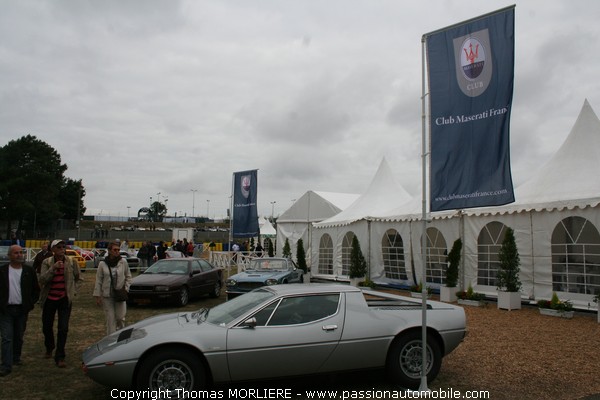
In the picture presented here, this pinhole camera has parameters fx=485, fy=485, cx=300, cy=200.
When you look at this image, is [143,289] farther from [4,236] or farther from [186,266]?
[4,236]

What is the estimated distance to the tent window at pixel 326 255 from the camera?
72.5 ft

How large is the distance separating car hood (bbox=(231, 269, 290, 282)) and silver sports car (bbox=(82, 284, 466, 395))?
7.07 m

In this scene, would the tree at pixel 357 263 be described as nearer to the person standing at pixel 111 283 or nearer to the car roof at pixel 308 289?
the person standing at pixel 111 283

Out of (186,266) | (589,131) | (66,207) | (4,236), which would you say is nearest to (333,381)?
(186,266)

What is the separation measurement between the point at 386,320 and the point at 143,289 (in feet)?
28.3

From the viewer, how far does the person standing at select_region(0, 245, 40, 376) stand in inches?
250

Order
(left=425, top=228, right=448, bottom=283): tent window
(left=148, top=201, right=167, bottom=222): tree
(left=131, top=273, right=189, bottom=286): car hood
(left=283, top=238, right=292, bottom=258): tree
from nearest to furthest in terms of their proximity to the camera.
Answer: (left=131, top=273, right=189, bottom=286): car hood → (left=425, top=228, right=448, bottom=283): tent window → (left=283, top=238, right=292, bottom=258): tree → (left=148, top=201, right=167, bottom=222): tree

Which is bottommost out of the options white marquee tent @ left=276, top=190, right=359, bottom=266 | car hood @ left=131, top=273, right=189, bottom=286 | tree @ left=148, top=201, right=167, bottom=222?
car hood @ left=131, top=273, right=189, bottom=286

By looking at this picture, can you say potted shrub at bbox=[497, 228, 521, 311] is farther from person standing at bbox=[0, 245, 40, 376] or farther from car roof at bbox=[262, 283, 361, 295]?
person standing at bbox=[0, 245, 40, 376]

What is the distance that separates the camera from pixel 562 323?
10414mm

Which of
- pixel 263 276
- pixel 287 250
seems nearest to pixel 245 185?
pixel 287 250

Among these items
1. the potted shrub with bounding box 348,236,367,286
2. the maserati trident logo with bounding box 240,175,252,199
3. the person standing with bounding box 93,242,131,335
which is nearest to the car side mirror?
the person standing with bounding box 93,242,131,335

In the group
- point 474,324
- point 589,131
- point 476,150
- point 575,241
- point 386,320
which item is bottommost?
point 474,324

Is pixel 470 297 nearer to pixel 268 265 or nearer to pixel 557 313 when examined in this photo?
pixel 557 313
